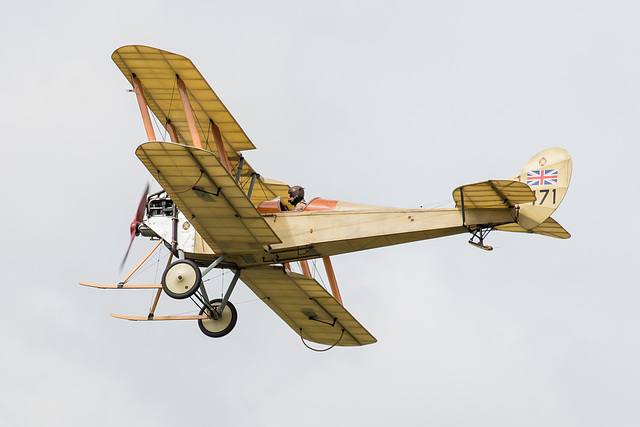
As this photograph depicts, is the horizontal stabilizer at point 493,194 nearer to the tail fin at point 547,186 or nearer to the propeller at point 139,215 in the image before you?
the tail fin at point 547,186

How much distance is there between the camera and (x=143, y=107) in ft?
64.3

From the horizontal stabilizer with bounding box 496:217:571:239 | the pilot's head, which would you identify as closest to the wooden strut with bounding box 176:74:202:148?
the pilot's head

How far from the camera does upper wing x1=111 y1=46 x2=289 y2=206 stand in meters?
19.4

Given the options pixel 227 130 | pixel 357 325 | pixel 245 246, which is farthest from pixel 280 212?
pixel 357 325

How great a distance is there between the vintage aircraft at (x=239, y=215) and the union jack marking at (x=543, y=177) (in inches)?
0.6

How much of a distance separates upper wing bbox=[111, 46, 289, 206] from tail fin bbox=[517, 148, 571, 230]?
5.19 meters

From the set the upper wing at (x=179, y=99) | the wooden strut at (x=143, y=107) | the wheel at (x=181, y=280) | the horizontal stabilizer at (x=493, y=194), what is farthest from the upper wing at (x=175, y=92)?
the horizontal stabilizer at (x=493, y=194)

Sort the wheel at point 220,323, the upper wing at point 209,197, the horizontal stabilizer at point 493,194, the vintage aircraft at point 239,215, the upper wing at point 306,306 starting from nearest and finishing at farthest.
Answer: the upper wing at point 209,197 → the horizontal stabilizer at point 493,194 → the vintage aircraft at point 239,215 → the upper wing at point 306,306 → the wheel at point 220,323

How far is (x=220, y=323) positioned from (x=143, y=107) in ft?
13.4

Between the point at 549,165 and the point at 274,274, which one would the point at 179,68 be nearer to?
the point at 274,274

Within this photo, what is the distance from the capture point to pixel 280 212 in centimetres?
1950

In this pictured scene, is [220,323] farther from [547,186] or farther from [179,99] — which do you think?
[547,186]

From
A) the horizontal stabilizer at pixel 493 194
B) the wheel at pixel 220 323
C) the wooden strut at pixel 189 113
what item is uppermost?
the wooden strut at pixel 189 113

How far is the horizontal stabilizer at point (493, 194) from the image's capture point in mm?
17641
